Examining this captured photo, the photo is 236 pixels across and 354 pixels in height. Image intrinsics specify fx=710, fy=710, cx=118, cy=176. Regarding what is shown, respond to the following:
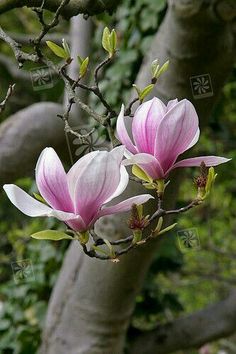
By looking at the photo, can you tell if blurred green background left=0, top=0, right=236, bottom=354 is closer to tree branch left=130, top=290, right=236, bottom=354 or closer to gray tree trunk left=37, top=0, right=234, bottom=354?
tree branch left=130, top=290, right=236, bottom=354

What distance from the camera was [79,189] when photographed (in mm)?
542

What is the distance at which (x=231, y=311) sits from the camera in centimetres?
186

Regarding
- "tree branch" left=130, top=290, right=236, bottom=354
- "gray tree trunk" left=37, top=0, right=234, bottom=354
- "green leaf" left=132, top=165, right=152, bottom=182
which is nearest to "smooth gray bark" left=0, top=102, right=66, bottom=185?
"gray tree trunk" left=37, top=0, right=234, bottom=354

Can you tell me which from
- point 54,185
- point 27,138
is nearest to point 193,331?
point 27,138

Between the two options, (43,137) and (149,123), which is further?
(43,137)

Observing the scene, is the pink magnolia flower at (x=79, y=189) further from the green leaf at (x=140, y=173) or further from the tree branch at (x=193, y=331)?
the tree branch at (x=193, y=331)

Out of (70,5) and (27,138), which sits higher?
(70,5)

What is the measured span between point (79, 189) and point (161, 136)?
80 millimetres

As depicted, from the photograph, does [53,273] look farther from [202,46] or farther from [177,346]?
[202,46]

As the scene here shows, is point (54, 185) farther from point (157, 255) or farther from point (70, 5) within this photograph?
point (157, 255)

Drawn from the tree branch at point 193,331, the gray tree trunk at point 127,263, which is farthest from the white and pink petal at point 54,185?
the tree branch at point 193,331

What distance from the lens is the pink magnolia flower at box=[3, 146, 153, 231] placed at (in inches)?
20.9

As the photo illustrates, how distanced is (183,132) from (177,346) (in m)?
1.40

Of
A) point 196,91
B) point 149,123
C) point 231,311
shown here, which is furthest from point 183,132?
point 231,311
